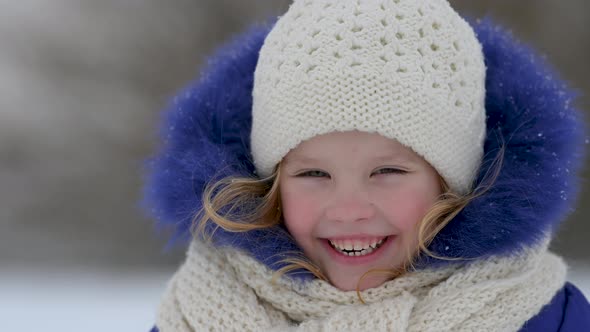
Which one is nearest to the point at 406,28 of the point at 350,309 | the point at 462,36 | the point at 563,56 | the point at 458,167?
the point at 462,36

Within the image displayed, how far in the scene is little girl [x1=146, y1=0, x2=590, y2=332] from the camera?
1297mm

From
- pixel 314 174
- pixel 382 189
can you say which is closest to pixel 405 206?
pixel 382 189

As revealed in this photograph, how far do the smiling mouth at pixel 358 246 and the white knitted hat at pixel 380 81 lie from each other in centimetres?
17

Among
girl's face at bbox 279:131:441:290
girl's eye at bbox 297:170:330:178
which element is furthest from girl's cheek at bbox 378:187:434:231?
girl's eye at bbox 297:170:330:178

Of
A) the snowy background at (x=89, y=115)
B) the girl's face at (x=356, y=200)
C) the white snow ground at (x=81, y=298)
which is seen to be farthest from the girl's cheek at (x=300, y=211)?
the snowy background at (x=89, y=115)

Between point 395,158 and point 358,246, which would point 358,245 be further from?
point 395,158

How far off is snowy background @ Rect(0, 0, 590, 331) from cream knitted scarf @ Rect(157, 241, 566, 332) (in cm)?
232

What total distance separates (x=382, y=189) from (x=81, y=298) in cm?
224

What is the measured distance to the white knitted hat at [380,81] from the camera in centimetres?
129

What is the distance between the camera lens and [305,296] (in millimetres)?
1388

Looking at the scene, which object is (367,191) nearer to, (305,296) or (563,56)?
(305,296)

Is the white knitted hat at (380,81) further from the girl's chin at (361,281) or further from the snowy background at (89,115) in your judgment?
the snowy background at (89,115)

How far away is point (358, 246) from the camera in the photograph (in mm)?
1361

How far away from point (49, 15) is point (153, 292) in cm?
173
